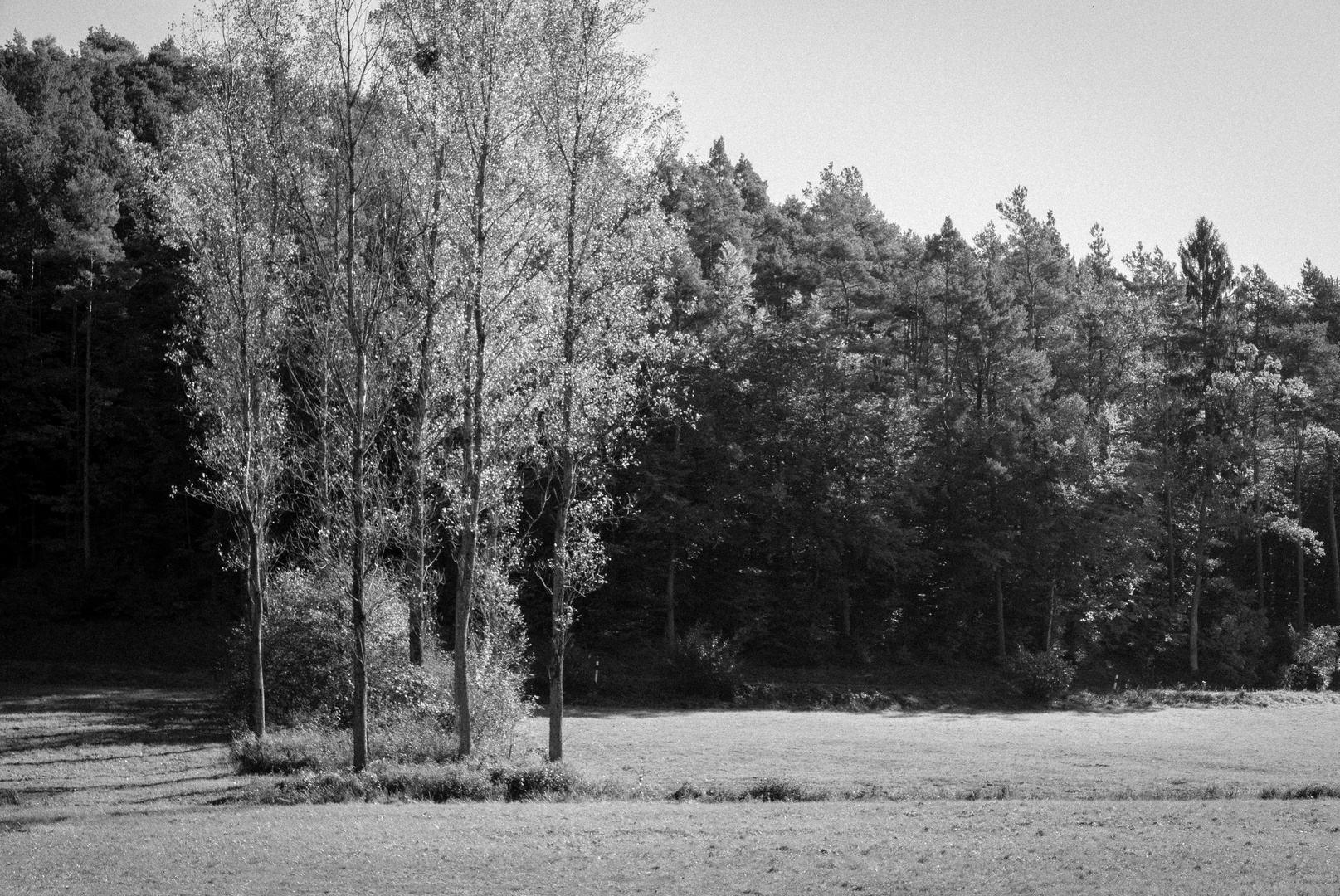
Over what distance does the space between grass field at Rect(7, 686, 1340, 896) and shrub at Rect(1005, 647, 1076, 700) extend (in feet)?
44.5

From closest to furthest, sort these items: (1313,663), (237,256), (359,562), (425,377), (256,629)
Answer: (359,562), (425,377), (256,629), (237,256), (1313,663)

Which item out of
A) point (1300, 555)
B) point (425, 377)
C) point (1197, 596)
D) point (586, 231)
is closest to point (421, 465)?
point (425, 377)

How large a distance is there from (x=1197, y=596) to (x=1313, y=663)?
17.6 ft

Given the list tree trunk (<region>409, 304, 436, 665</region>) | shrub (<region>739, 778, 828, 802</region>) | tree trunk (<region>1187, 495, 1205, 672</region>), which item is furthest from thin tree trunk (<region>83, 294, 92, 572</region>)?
tree trunk (<region>1187, 495, 1205, 672</region>)

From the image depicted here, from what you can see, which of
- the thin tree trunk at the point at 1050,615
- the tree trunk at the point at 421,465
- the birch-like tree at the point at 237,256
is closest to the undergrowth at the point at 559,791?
the tree trunk at the point at 421,465

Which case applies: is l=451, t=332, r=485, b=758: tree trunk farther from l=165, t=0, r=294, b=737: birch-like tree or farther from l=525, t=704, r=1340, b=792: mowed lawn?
l=165, t=0, r=294, b=737: birch-like tree

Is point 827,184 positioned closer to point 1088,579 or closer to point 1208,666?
point 1088,579

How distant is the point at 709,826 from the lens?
15.5 metres

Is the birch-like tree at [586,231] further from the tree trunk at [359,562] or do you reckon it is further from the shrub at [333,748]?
the tree trunk at [359,562]

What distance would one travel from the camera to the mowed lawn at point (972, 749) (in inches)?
Result: 848

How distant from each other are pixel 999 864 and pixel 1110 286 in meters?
49.0

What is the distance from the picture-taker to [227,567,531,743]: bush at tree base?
23.5 meters

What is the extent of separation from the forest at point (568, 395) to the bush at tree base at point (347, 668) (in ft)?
0.46

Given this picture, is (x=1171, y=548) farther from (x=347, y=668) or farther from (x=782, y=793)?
(x=347, y=668)
